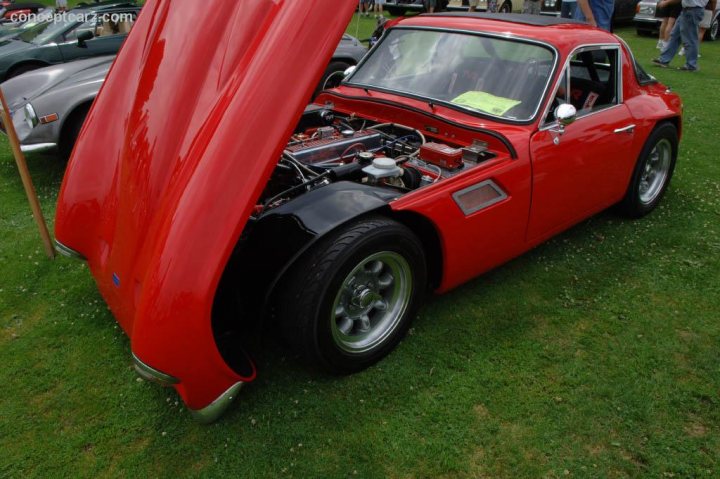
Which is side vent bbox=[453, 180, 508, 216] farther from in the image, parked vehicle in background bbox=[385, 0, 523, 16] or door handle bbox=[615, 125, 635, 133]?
parked vehicle in background bbox=[385, 0, 523, 16]

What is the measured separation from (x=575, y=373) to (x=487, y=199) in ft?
3.25

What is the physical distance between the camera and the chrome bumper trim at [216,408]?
7.13ft

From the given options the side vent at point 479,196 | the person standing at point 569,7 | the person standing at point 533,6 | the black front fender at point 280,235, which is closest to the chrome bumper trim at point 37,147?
the black front fender at point 280,235

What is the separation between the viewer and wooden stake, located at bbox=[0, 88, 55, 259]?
3.31 meters

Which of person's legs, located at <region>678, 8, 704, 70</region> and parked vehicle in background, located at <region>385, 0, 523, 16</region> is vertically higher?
person's legs, located at <region>678, 8, 704, 70</region>

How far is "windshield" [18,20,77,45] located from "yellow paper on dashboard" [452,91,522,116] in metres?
6.75

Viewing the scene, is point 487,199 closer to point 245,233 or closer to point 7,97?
point 245,233

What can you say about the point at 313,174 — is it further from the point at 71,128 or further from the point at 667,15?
the point at 667,15

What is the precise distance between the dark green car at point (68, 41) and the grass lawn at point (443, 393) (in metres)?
4.94

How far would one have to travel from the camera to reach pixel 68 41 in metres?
7.44

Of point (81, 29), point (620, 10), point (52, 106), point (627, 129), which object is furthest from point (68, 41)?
A: point (620, 10)

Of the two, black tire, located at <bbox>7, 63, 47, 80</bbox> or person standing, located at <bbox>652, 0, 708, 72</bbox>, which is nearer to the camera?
black tire, located at <bbox>7, 63, 47, 80</bbox>

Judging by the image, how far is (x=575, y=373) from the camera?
2.68 m

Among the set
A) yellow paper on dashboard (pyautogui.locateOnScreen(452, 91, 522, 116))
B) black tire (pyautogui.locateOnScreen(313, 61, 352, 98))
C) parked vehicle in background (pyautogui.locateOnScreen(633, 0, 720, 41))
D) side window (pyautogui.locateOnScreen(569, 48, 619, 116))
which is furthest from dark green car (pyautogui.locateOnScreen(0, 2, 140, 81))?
Answer: parked vehicle in background (pyautogui.locateOnScreen(633, 0, 720, 41))
